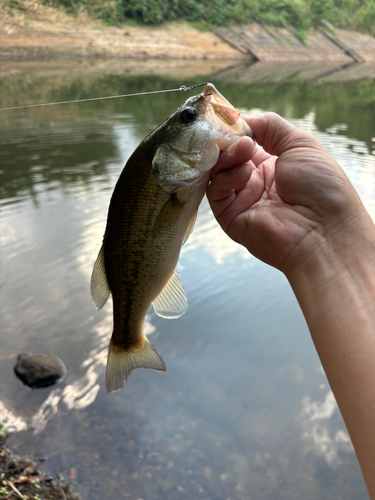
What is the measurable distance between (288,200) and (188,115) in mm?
740

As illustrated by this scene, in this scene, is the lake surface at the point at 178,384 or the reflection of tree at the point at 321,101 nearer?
the lake surface at the point at 178,384

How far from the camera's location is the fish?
1.99 meters

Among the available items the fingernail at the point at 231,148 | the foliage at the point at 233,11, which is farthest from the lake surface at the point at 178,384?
the foliage at the point at 233,11

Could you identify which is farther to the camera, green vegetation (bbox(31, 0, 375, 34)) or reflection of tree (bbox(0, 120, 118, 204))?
green vegetation (bbox(31, 0, 375, 34))

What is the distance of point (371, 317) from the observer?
173 centimetres

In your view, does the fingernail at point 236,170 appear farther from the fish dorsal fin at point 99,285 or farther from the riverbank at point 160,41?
the riverbank at point 160,41

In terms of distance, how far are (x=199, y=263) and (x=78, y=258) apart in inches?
79.1

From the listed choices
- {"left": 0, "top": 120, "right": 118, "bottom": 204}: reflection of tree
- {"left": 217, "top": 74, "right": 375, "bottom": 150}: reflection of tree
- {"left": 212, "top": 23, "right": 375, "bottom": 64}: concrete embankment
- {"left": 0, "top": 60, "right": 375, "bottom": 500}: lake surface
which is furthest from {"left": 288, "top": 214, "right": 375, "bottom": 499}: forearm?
{"left": 212, "top": 23, "right": 375, "bottom": 64}: concrete embankment

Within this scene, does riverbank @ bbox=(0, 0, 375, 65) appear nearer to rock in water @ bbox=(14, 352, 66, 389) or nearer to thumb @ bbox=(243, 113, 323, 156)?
rock in water @ bbox=(14, 352, 66, 389)

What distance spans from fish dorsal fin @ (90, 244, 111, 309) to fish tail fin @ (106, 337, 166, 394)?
321 millimetres

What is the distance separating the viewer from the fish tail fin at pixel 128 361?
2.41 metres

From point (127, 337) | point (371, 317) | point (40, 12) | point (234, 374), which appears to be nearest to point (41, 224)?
point (234, 374)

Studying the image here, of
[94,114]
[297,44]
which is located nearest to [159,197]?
[94,114]

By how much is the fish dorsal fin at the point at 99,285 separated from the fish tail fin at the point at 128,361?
321mm
